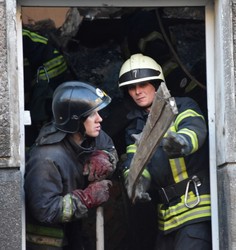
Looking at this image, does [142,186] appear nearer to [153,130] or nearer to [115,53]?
[153,130]

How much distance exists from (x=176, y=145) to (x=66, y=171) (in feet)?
2.62

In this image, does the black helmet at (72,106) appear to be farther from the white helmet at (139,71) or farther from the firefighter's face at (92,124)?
the white helmet at (139,71)

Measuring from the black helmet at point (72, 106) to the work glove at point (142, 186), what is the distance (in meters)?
0.50

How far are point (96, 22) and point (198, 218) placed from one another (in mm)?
2403

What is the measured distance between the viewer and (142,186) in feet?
23.9

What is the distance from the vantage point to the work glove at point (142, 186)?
7160mm

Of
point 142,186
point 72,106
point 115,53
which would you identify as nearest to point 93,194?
point 142,186

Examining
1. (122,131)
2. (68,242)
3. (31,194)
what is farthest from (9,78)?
(122,131)

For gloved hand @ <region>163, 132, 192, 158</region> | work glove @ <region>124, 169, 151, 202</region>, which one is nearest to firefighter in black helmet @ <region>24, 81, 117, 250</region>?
work glove @ <region>124, 169, 151, 202</region>

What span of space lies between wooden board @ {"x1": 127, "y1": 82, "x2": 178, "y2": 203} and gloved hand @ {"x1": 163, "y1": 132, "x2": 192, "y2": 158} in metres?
0.13

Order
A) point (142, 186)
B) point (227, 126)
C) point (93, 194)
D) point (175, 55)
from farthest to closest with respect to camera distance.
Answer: point (175, 55)
point (142, 186)
point (93, 194)
point (227, 126)

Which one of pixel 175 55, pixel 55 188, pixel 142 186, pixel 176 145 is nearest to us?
pixel 176 145

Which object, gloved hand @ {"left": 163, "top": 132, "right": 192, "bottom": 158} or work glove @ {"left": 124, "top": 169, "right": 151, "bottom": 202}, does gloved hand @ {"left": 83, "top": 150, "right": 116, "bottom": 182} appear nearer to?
work glove @ {"left": 124, "top": 169, "right": 151, "bottom": 202}

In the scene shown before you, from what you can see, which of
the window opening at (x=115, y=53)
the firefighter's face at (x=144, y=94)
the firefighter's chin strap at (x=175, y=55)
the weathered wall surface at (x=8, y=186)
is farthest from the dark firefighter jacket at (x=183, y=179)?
the weathered wall surface at (x=8, y=186)
